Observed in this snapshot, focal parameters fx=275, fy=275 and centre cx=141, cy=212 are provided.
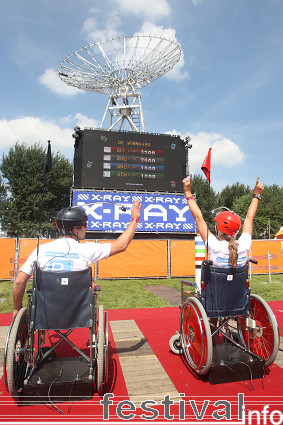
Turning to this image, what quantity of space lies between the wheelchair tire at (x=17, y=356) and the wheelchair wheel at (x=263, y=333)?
2.48 metres

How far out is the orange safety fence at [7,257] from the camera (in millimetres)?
12383

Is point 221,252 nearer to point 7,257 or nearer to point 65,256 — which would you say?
point 65,256

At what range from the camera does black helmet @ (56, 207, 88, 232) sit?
2.92m

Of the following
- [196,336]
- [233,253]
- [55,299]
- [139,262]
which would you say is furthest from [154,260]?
[55,299]

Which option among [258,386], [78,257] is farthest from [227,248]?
[78,257]

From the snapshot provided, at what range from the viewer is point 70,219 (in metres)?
2.94

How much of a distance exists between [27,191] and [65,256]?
32878 mm

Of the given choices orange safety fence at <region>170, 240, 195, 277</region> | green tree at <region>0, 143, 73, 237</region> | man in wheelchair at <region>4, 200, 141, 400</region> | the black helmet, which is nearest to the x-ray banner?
orange safety fence at <region>170, 240, 195, 277</region>

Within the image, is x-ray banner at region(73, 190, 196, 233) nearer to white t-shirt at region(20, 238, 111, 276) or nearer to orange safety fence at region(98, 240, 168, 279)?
orange safety fence at region(98, 240, 168, 279)

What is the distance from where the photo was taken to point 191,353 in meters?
3.14

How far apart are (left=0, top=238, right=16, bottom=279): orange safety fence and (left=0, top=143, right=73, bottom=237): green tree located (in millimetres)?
19920

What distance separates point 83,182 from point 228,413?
13.5 m

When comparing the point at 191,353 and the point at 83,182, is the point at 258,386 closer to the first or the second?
the point at 191,353

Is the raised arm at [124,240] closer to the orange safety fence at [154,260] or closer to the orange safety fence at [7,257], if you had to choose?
the orange safety fence at [154,260]
